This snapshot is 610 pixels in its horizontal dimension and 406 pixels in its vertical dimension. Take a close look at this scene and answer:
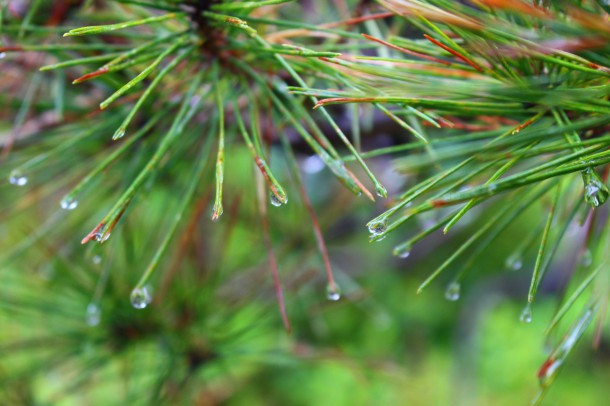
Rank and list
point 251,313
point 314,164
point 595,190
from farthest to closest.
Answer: point 251,313, point 314,164, point 595,190

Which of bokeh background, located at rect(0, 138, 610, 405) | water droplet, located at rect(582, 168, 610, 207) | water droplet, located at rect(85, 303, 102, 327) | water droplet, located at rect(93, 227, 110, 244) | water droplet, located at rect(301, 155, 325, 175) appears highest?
water droplet, located at rect(93, 227, 110, 244)

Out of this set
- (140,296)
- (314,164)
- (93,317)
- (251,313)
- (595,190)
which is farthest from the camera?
(251,313)

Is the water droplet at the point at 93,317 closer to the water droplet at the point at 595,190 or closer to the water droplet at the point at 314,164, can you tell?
the water droplet at the point at 314,164

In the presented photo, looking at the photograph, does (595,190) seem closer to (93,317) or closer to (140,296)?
(140,296)

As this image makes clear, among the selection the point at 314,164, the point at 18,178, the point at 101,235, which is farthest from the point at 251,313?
the point at 101,235

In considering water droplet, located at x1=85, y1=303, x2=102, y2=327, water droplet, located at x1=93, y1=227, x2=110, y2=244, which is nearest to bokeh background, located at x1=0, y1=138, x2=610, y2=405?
water droplet, located at x1=85, y1=303, x2=102, y2=327

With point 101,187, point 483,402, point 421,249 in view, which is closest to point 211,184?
point 101,187

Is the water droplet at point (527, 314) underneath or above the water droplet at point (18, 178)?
underneath

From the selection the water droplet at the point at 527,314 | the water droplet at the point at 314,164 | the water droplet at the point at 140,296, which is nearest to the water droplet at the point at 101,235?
the water droplet at the point at 140,296

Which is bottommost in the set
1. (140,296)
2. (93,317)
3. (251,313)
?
(251,313)

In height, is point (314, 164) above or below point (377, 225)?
below

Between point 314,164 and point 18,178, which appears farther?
point 314,164

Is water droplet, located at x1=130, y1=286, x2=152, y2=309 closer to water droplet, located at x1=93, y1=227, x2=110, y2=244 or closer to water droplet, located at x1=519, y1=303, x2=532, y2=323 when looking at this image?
water droplet, located at x1=93, y1=227, x2=110, y2=244
